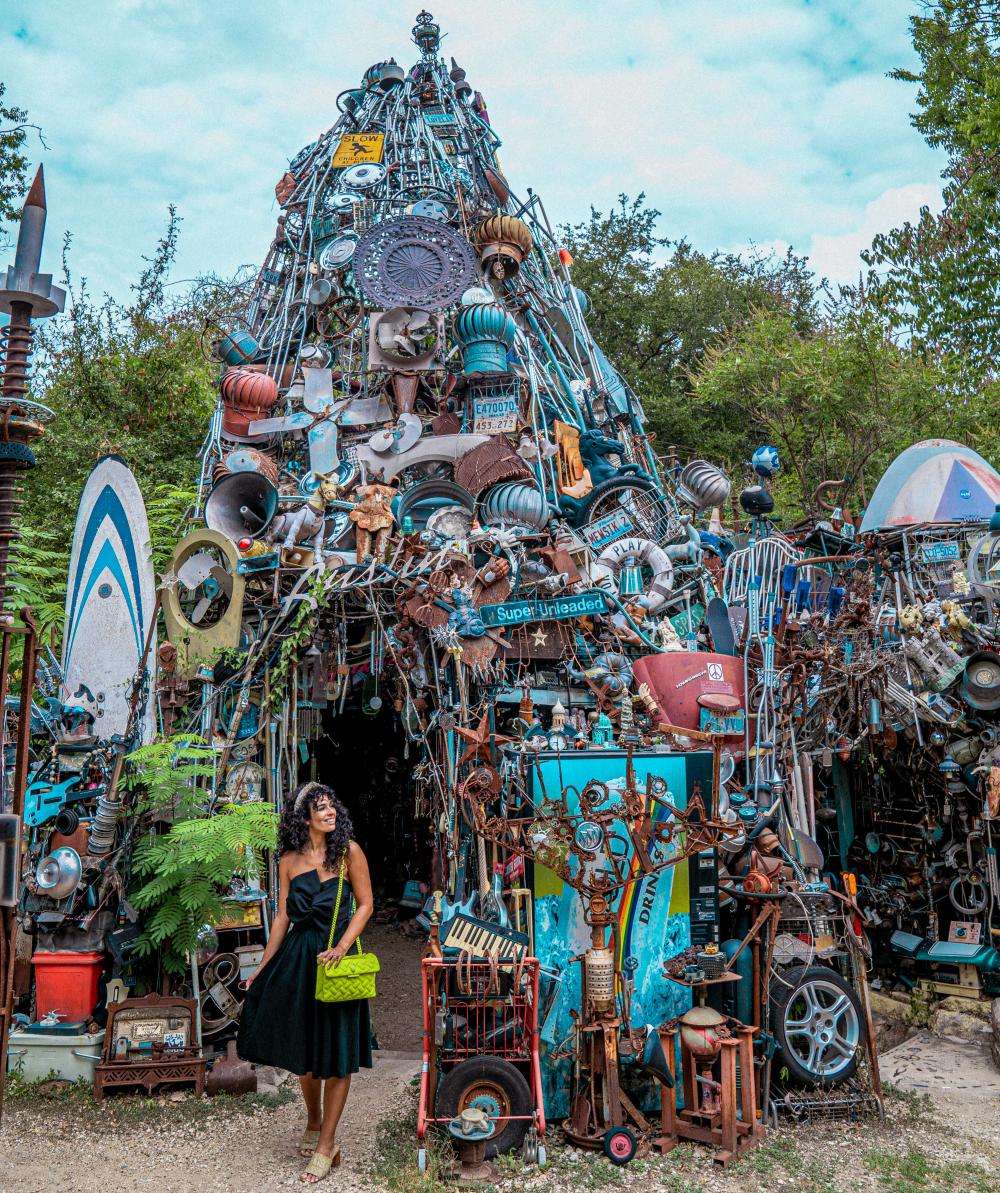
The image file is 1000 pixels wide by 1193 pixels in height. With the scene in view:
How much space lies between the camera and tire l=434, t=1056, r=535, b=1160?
213 inches

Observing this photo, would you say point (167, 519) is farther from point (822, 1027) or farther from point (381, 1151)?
point (822, 1027)

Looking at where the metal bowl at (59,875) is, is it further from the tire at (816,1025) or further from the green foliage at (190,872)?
the tire at (816,1025)

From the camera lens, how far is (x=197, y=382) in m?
15.2

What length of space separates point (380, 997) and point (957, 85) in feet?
41.2

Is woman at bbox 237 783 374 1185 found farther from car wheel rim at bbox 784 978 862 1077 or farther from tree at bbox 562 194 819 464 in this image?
tree at bbox 562 194 819 464

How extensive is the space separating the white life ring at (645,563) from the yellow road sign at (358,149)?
25.1ft

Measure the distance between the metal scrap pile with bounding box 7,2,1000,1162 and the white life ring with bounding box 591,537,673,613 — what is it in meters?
0.04

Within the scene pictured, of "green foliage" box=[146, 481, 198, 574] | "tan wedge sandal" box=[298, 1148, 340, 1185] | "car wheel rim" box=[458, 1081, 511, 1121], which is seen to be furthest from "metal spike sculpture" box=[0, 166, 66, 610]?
"green foliage" box=[146, 481, 198, 574]

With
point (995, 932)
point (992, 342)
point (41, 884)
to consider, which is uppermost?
point (992, 342)

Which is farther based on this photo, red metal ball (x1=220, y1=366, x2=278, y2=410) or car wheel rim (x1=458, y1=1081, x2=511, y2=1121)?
red metal ball (x1=220, y1=366, x2=278, y2=410)

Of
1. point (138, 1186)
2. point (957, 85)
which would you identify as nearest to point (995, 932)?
point (138, 1186)

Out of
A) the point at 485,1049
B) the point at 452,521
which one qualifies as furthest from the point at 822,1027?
the point at 452,521

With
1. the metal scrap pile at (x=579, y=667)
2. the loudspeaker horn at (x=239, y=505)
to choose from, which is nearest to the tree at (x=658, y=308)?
the metal scrap pile at (x=579, y=667)

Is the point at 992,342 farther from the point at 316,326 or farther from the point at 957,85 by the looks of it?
the point at 316,326
